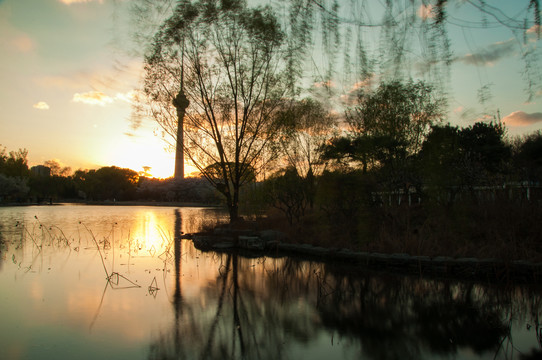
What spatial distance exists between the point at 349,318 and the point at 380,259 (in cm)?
503

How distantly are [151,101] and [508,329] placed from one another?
17.3 metres

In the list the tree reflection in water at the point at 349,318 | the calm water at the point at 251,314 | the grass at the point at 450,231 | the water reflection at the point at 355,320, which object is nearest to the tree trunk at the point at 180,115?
the grass at the point at 450,231

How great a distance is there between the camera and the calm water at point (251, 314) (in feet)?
16.4

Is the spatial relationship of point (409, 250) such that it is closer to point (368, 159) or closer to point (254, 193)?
point (368, 159)

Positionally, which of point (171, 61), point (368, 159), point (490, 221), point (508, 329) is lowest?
point (508, 329)

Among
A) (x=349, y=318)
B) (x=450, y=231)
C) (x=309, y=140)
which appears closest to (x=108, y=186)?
(x=309, y=140)

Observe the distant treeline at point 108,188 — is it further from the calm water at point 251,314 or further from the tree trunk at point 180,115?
the calm water at point 251,314

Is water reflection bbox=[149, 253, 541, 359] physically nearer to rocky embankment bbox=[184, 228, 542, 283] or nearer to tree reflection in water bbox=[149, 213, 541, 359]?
tree reflection in water bbox=[149, 213, 541, 359]

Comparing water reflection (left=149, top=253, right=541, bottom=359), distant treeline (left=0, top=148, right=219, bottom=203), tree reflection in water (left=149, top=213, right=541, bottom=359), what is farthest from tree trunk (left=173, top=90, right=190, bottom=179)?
distant treeline (left=0, top=148, right=219, bottom=203)

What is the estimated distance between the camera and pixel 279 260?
486 inches

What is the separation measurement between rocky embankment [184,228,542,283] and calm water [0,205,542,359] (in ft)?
2.76

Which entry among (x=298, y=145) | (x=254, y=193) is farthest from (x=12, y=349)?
(x=298, y=145)

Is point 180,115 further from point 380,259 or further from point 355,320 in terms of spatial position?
point 355,320

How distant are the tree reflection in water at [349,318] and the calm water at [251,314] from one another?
0.02 m
